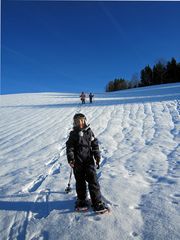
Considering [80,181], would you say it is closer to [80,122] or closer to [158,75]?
[80,122]

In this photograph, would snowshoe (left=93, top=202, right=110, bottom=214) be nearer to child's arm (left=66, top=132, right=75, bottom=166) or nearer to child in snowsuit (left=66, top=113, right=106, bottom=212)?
child in snowsuit (left=66, top=113, right=106, bottom=212)

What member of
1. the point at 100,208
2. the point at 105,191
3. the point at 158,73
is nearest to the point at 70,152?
the point at 100,208

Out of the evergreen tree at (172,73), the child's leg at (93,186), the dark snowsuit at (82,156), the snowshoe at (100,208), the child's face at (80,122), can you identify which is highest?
the evergreen tree at (172,73)

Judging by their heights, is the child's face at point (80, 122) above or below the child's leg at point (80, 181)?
above

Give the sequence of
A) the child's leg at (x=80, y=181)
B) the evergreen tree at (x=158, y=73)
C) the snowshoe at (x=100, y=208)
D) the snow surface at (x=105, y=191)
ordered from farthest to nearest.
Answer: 1. the evergreen tree at (x=158, y=73)
2. the child's leg at (x=80, y=181)
3. the snowshoe at (x=100, y=208)
4. the snow surface at (x=105, y=191)

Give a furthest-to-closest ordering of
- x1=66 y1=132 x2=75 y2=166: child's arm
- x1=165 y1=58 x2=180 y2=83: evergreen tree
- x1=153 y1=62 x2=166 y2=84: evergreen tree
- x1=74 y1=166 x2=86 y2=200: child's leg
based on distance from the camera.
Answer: x1=153 y1=62 x2=166 y2=84: evergreen tree → x1=165 y1=58 x2=180 y2=83: evergreen tree → x1=74 y1=166 x2=86 y2=200: child's leg → x1=66 y1=132 x2=75 y2=166: child's arm

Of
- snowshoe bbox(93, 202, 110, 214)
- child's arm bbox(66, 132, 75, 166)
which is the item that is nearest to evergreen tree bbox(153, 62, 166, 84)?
child's arm bbox(66, 132, 75, 166)

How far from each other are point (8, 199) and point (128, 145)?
466 cm

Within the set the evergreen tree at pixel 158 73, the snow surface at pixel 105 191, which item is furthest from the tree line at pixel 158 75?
the snow surface at pixel 105 191

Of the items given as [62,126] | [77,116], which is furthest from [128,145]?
[62,126]

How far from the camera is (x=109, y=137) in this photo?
31.6 feet

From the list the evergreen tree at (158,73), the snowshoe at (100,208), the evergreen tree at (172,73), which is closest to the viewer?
the snowshoe at (100,208)

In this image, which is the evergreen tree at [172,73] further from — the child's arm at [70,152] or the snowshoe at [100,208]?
the snowshoe at [100,208]

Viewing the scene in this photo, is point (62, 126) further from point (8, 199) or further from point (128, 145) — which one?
point (8, 199)
